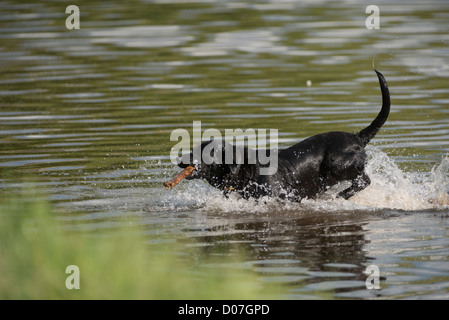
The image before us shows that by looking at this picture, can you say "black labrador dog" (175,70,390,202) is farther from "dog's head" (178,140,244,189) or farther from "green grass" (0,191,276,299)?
"green grass" (0,191,276,299)

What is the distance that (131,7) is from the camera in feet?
82.6

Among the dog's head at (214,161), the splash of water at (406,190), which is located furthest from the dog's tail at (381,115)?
the dog's head at (214,161)

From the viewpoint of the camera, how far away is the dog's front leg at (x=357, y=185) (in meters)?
8.67

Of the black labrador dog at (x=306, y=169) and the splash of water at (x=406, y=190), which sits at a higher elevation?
the black labrador dog at (x=306, y=169)

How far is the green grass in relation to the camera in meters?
5.04

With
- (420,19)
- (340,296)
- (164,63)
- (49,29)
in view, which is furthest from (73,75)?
(340,296)

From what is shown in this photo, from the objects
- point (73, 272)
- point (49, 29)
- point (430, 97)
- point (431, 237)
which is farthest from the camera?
point (49, 29)

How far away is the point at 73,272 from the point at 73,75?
1210cm

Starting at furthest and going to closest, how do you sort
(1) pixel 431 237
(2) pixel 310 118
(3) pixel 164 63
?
(3) pixel 164 63 → (2) pixel 310 118 → (1) pixel 431 237

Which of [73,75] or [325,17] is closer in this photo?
[73,75]

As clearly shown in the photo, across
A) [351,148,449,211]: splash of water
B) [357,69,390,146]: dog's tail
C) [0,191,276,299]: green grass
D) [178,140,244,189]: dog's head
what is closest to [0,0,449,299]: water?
[351,148,449,211]: splash of water

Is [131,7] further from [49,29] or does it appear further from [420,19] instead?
[420,19]

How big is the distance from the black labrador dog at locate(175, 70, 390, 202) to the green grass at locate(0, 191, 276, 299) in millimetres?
2742

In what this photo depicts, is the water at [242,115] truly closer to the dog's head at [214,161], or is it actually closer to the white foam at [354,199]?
the white foam at [354,199]
